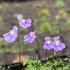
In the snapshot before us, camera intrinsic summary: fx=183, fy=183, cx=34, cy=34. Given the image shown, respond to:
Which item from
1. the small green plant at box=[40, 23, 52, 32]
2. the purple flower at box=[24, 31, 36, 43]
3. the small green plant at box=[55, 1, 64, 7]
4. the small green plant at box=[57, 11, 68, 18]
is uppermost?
the small green plant at box=[55, 1, 64, 7]

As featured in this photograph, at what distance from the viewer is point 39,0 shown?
13.0 feet

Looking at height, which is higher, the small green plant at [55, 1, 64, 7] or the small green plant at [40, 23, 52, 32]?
the small green plant at [55, 1, 64, 7]

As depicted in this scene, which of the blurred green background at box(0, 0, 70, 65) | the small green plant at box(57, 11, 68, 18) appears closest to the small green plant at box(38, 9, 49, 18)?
the blurred green background at box(0, 0, 70, 65)

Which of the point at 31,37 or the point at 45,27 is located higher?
the point at 45,27

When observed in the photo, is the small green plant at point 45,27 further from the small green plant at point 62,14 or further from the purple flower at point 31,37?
the purple flower at point 31,37

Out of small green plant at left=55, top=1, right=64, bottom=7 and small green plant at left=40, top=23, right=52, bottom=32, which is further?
small green plant at left=55, top=1, right=64, bottom=7

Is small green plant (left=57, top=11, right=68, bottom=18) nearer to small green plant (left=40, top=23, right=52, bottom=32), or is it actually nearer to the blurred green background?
the blurred green background

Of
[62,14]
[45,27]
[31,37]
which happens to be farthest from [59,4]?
[31,37]

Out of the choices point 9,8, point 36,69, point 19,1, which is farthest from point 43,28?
point 36,69

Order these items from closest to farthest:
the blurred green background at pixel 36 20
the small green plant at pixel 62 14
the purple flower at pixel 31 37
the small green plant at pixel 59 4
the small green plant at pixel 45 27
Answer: the purple flower at pixel 31 37
the blurred green background at pixel 36 20
the small green plant at pixel 45 27
the small green plant at pixel 62 14
the small green plant at pixel 59 4

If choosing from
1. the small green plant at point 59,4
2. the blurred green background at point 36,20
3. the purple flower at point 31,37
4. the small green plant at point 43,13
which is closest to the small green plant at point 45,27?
the blurred green background at point 36,20

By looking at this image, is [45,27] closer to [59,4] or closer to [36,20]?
[36,20]

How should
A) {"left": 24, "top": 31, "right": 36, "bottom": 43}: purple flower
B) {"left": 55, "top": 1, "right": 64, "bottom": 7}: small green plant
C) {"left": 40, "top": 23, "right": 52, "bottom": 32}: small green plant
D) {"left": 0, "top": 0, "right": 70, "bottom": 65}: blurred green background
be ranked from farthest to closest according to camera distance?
{"left": 55, "top": 1, "right": 64, "bottom": 7}: small green plant < {"left": 40, "top": 23, "right": 52, "bottom": 32}: small green plant < {"left": 0, "top": 0, "right": 70, "bottom": 65}: blurred green background < {"left": 24, "top": 31, "right": 36, "bottom": 43}: purple flower

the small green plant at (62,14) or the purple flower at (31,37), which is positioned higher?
the small green plant at (62,14)
